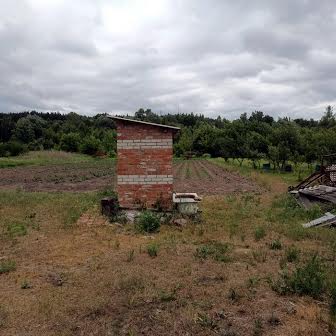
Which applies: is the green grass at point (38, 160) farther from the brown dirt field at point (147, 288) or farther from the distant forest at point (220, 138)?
the brown dirt field at point (147, 288)

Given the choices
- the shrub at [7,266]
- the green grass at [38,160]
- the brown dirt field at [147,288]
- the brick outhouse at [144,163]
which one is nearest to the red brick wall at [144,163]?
the brick outhouse at [144,163]

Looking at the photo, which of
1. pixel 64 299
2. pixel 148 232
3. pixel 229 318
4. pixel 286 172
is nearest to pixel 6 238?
pixel 148 232

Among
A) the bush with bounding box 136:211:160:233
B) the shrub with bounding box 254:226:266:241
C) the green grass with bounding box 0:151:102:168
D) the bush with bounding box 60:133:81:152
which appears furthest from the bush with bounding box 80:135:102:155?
the shrub with bounding box 254:226:266:241

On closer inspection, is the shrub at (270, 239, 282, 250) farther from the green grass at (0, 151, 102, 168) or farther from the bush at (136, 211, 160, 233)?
the green grass at (0, 151, 102, 168)

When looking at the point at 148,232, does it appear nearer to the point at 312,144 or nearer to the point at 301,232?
the point at 301,232

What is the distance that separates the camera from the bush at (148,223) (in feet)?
29.4

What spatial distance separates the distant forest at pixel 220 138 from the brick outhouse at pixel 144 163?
1.14 meters

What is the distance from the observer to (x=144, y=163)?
10055 millimetres

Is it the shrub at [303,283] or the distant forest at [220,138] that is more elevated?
the distant forest at [220,138]

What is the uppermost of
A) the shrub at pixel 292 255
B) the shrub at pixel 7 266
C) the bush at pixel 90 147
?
the bush at pixel 90 147

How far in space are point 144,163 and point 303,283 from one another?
223 inches

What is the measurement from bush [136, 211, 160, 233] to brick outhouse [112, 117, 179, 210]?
0.97m

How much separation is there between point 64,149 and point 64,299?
55.7 meters

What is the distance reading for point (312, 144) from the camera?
25.8m
